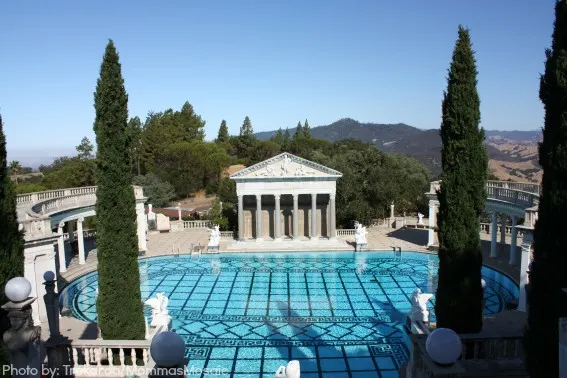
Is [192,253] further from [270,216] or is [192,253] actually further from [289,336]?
[289,336]

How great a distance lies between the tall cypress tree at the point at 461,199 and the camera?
11859 mm

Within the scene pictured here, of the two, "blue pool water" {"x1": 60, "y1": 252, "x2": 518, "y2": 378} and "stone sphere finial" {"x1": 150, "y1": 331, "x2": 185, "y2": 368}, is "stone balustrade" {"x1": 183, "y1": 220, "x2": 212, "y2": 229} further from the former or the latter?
"stone sphere finial" {"x1": 150, "y1": 331, "x2": 185, "y2": 368}

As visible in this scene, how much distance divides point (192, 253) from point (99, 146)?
18858 mm

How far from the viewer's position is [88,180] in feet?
178

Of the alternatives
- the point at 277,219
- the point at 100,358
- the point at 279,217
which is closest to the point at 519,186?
the point at 279,217

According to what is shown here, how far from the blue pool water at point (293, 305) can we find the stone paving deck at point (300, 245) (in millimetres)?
998

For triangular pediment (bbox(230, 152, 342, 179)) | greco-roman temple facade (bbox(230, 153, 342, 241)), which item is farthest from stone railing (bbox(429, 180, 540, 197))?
triangular pediment (bbox(230, 152, 342, 179))

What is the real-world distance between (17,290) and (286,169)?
29.1m

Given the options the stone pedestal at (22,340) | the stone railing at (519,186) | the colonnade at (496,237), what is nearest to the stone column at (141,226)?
A: the colonnade at (496,237)

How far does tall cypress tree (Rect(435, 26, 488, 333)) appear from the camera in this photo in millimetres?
11859

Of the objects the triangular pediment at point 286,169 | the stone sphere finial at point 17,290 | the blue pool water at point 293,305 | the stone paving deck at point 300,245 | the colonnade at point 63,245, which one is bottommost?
the blue pool water at point 293,305

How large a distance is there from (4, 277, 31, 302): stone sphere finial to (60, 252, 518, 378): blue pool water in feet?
30.2

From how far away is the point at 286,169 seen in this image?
34.8 metres

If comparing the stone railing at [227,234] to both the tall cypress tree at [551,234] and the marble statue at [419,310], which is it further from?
the tall cypress tree at [551,234]
